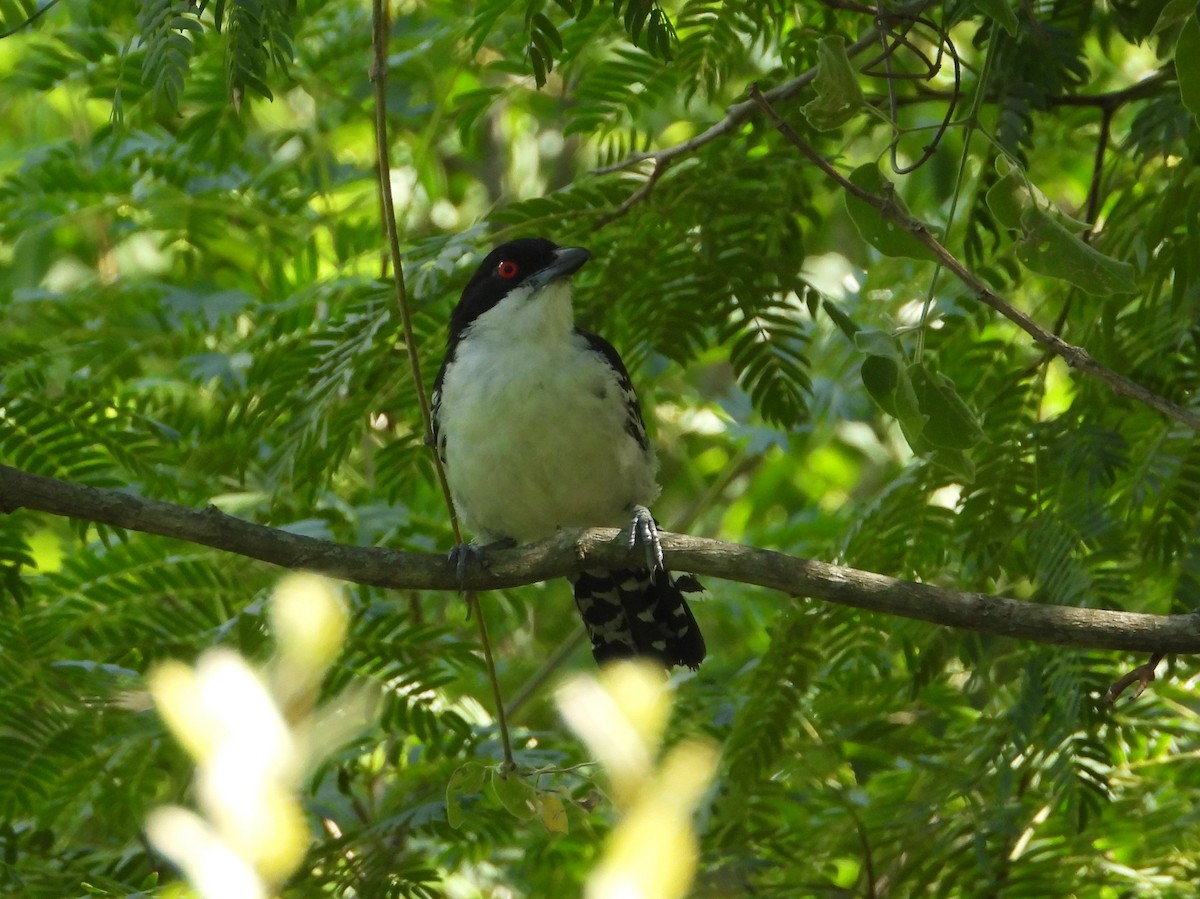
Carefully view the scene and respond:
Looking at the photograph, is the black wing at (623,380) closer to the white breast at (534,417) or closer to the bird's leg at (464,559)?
the white breast at (534,417)

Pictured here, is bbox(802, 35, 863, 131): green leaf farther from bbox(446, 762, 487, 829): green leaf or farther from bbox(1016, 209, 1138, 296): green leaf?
bbox(446, 762, 487, 829): green leaf

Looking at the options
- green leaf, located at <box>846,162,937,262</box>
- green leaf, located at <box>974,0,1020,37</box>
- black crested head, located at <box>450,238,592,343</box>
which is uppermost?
black crested head, located at <box>450,238,592,343</box>

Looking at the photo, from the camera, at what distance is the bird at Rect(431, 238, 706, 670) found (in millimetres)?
5566

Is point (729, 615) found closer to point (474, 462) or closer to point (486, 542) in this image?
point (486, 542)

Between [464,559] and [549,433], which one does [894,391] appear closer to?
[464,559]

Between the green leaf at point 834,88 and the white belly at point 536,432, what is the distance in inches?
99.9

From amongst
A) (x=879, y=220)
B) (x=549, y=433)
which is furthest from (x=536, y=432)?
(x=879, y=220)

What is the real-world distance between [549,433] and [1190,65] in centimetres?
318

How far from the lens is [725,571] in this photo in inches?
140

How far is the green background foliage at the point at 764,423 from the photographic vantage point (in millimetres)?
3998

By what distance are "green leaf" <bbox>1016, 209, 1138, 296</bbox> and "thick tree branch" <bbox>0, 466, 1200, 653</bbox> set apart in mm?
807

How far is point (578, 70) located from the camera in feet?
19.0

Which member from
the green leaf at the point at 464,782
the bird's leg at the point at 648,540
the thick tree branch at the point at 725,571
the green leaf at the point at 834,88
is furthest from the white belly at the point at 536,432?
the green leaf at the point at 834,88

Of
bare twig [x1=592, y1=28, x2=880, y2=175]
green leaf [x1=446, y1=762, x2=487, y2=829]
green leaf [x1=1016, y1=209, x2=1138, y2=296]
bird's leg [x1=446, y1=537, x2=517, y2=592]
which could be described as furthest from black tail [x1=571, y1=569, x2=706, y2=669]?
green leaf [x1=1016, y1=209, x2=1138, y2=296]
